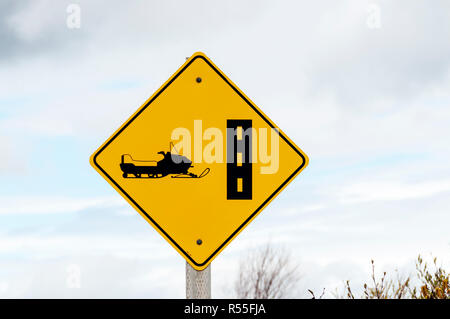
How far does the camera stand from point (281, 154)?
4.54 m

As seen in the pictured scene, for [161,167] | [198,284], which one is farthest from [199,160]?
[198,284]

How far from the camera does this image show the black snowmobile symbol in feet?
14.4

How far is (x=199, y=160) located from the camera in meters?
4.46

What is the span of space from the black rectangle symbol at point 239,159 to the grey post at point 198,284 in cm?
61

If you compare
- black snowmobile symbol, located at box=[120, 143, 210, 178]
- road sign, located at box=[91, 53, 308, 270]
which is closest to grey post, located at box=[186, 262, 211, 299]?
road sign, located at box=[91, 53, 308, 270]

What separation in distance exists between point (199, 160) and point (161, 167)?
0.30 m

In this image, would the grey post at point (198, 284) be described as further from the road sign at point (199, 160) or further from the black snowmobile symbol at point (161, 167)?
Answer: the black snowmobile symbol at point (161, 167)

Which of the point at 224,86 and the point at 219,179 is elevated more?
the point at 224,86

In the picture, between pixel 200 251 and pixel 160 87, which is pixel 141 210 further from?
pixel 160 87

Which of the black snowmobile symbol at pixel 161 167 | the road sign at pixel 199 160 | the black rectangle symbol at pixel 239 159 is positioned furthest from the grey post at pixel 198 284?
the black snowmobile symbol at pixel 161 167

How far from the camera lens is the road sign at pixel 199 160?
4375mm
